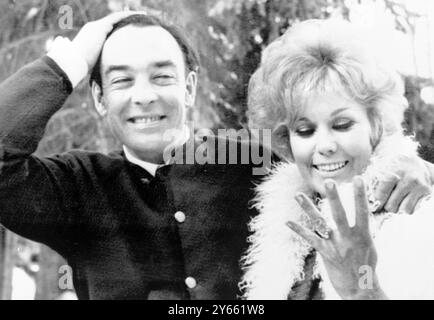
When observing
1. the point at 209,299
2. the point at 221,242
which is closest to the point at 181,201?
the point at 221,242

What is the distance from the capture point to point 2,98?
6.27ft

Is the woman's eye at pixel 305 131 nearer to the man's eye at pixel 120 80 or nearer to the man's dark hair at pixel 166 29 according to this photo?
the man's dark hair at pixel 166 29

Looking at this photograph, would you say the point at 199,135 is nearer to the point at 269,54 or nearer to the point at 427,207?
the point at 269,54

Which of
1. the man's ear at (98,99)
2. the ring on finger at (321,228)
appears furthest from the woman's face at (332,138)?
the man's ear at (98,99)

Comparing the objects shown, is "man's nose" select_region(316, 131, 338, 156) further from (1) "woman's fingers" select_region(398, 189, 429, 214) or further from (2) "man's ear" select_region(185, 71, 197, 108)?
(2) "man's ear" select_region(185, 71, 197, 108)

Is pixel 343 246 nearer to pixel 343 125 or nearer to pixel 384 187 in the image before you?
pixel 384 187

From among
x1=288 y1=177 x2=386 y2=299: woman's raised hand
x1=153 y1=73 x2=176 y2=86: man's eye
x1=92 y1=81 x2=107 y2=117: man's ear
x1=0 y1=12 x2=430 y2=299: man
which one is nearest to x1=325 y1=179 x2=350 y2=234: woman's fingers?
x1=288 y1=177 x2=386 y2=299: woman's raised hand

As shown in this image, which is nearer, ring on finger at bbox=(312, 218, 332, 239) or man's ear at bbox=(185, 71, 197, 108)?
ring on finger at bbox=(312, 218, 332, 239)

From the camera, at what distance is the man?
201cm

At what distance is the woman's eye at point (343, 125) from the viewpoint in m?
1.96

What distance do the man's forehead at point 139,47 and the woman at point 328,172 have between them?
273 mm

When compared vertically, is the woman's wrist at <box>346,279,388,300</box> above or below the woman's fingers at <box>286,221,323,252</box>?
below

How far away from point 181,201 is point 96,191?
0.81 feet

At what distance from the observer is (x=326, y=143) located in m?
1.97
